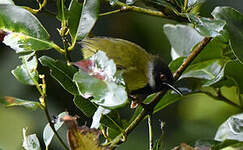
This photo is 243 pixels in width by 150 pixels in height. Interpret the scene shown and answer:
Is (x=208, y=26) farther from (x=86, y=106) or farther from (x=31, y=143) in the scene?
(x=31, y=143)

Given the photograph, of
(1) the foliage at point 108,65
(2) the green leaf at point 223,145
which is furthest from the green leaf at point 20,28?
(2) the green leaf at point 223,145

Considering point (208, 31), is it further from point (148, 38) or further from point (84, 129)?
point (148, 38)

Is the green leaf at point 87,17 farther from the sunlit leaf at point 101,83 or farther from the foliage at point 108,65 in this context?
the sunlit leaf at point 101,83

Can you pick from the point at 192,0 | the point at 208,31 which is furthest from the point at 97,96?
the point at 192,0

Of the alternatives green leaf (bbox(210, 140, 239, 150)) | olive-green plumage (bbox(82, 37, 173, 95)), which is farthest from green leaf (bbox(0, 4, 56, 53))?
green leaf (bbox(210, 140, 239, 150))

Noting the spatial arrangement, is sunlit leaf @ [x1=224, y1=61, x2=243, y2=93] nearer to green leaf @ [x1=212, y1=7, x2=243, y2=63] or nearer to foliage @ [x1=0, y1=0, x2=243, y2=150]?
foliage @ [x1=0, y1=0, x2=243, y2=150]

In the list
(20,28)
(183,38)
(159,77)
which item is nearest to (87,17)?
(20,28)
